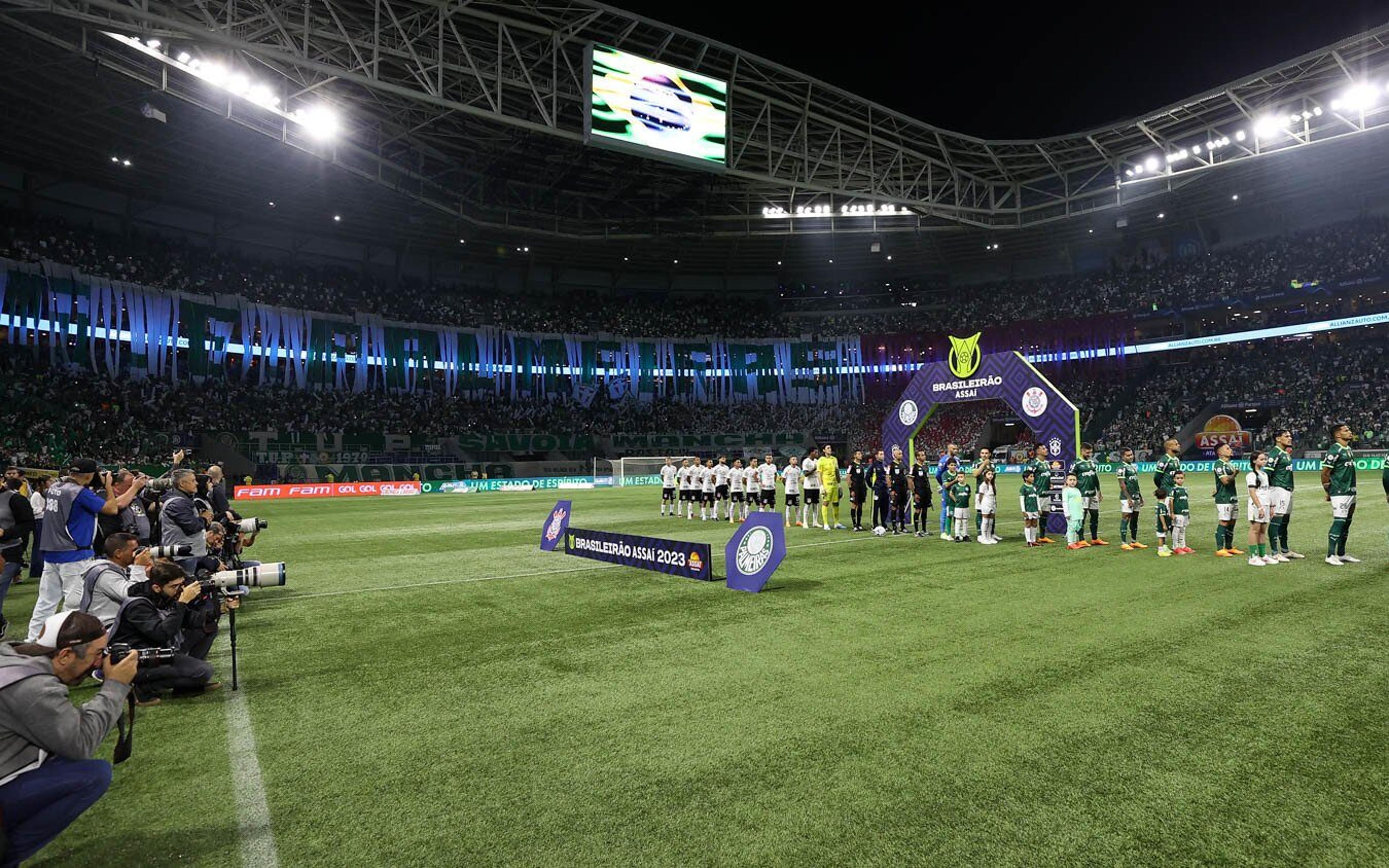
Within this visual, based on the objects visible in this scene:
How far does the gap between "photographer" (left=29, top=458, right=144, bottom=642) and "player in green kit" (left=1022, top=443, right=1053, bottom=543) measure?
1399cm

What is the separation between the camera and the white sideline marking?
344 centimetres

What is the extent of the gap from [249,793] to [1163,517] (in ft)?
42.8

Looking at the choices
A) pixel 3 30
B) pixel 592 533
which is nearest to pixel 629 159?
pixel 3 30

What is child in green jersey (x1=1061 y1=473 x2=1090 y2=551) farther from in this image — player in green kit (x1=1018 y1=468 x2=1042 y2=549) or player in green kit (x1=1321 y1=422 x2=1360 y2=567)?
player in green kit (x1=1321 y1=422 x2=1360 y2=567)

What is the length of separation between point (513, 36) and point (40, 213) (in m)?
29.9

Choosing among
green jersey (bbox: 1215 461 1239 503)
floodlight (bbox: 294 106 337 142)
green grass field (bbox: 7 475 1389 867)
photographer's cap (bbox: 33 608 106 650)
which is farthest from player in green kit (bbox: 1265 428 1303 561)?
floodlight (bbox: 294 106 337 142)

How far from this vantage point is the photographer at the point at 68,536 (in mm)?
7457

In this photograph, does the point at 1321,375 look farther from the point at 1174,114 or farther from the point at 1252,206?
the point at 1174,114

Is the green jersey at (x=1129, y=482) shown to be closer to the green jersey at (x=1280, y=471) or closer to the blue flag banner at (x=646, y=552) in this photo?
the green jersey at (x=1280, y=471)

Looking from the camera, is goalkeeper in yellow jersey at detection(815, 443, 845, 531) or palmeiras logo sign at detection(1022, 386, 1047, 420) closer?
palmeiras logo sign at detection(1022, 386, 1047, 420)

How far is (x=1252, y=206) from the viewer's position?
47.3 meters

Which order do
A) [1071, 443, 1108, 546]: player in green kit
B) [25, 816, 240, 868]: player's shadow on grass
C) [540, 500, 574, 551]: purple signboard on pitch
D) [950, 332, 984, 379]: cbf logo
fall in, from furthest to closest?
[950, 332, 984, 379]: cbf logo < [540, 500, 574, 551]: purple signboard on pitch < [1071, 443, 1108, 546]: player in green kit < [25, 816, 240, 868]: player's shadow on grass

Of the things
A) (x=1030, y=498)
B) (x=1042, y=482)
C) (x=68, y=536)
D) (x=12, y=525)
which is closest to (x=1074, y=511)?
(x=1030, y=498)

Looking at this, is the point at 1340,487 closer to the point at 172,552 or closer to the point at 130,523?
the point at 172,552
